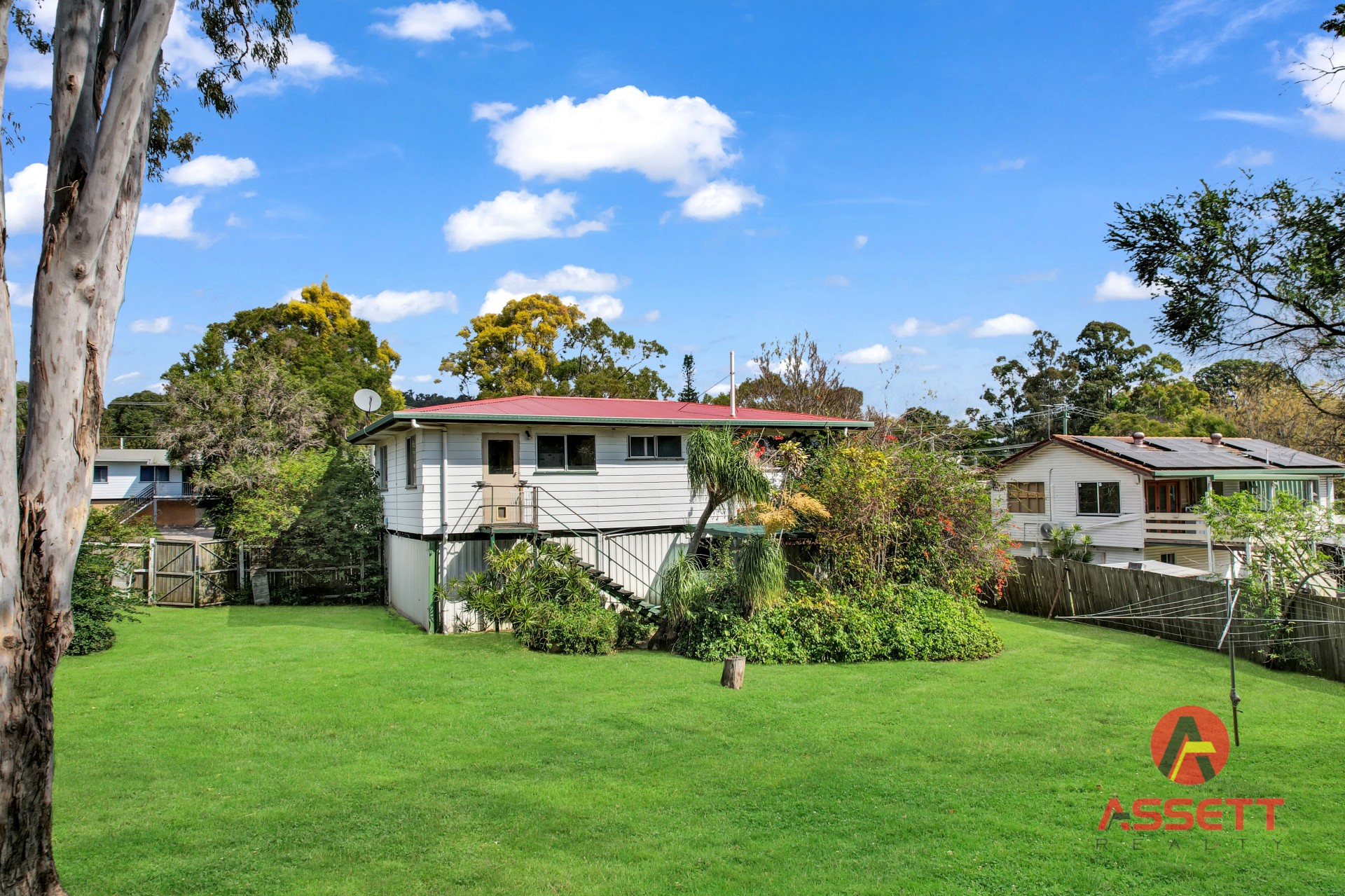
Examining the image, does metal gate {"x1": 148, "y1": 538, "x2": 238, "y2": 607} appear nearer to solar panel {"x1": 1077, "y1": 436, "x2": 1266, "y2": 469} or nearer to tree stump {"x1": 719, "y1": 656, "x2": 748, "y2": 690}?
tree stump {"x1": 719, "y1": 656, "x2": 748, "y2": 690}

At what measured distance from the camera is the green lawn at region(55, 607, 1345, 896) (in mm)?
5621

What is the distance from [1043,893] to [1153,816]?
6.74ft

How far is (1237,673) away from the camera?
43.9 ft

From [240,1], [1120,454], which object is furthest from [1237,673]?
[240,1]

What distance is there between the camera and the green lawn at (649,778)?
18.4 ft

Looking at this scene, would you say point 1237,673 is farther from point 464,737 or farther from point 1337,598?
point 464,737

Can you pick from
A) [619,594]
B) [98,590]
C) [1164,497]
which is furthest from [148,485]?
[1164,497]

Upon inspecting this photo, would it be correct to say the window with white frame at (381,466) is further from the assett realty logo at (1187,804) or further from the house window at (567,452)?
the assett realty logo at (1187,804)

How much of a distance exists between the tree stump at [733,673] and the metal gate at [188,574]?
15.0m

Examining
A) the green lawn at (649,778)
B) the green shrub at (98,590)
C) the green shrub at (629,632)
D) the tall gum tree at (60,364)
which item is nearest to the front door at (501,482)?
the green shrub at (629,632)

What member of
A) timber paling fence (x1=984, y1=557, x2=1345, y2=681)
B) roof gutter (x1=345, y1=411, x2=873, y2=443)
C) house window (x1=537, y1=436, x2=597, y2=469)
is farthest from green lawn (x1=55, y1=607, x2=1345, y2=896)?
house window (x1=537, y1=436, x2=597, y2=469)

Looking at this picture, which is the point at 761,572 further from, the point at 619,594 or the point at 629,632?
the point at 619,594

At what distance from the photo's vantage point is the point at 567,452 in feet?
58.1

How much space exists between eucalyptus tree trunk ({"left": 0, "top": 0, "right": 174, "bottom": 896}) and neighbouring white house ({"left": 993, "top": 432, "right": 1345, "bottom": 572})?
2536 cm
